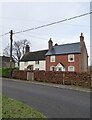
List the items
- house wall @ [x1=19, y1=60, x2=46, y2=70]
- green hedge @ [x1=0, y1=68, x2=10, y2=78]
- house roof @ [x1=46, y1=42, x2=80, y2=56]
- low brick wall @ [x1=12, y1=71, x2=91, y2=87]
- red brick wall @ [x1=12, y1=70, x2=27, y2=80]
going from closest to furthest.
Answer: low brick wall @ [x1=12, y1=71, x2=91, y2=87] → red brick wall @ [x1=12, y1=70, x2=27, y2=80] → green hedge @ [x1=0, y1=68, x2=10, y2=78] → house roof @ [x1=46, y1=42, x2=80, y2=56] → house wall @ [x1=19, y1=60, x2=46, y2=70]

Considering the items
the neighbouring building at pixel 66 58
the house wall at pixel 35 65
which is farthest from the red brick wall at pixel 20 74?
the house wall at pixel 35 65

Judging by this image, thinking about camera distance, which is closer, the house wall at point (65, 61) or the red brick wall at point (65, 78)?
the red brick wall at point (65, 78)

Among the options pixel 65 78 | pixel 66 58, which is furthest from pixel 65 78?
pixel 66 58

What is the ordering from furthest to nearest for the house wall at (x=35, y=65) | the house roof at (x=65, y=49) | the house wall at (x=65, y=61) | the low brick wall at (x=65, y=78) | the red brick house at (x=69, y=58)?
the house wall at (x=35, y=65), the house roof at (x=65, y=49), the red brick house at (x=69, y=58), the house wall at (x=65, y=61), the low brick wall at (x=65, y=78)

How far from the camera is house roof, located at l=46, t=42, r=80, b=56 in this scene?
1960 inches

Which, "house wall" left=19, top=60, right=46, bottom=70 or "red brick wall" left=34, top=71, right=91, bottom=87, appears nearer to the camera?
"red brick wall" left=34, top=71, right=91, bottom=87

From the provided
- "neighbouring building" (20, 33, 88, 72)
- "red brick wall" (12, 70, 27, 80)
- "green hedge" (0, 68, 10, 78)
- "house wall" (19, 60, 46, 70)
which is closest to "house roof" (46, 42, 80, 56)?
"neighbouring building" (20, 33, 88, 72)

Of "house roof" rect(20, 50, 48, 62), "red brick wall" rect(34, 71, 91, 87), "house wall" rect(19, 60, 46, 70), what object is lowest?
"red brick wall" rect(34, 71, 91, 87)

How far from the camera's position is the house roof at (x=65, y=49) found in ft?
163

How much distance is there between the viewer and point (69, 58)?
164 ft

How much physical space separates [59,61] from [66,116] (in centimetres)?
4344

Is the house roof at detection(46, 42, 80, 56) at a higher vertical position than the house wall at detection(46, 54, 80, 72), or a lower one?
higher

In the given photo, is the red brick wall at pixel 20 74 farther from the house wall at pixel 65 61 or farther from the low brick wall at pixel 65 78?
the house wall at pixel 65 61

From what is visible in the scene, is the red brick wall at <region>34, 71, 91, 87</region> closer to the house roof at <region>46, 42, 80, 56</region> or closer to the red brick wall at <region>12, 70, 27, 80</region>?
the red brick wall at <region>12, 70, 27, 80</region>
